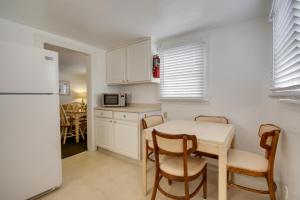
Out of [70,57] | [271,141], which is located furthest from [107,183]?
[70,57]

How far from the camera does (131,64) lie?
2914mm

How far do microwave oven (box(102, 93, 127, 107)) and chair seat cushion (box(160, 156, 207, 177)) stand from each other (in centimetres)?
184

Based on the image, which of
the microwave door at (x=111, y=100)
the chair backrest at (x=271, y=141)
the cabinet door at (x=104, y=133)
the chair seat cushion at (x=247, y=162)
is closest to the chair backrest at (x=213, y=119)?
the chair seat cushion at (x=247, y=162)

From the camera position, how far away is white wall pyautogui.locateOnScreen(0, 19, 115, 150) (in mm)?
2033

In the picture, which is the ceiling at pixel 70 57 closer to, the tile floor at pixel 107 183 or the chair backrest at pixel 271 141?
the tile floor at pixel 107 183

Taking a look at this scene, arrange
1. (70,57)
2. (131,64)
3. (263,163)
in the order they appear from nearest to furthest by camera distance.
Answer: (263,163)
(131,64)
(70,57)

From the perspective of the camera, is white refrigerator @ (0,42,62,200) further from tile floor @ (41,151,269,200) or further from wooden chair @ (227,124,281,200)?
wooden chair @ (227,124,281,200)

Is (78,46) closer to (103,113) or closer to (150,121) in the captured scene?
(103,113)

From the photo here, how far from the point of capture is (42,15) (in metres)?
1.88

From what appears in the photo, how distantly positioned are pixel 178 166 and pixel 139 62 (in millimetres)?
1950

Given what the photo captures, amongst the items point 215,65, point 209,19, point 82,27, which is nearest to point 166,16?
point 209,19

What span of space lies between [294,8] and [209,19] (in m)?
1.27

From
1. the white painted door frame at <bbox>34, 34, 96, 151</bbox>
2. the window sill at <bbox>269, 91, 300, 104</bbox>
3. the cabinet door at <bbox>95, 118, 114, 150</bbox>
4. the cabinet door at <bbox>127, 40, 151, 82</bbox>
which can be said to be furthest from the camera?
the cabinet door at <bbox>95, 118, 114, 150</bbox>

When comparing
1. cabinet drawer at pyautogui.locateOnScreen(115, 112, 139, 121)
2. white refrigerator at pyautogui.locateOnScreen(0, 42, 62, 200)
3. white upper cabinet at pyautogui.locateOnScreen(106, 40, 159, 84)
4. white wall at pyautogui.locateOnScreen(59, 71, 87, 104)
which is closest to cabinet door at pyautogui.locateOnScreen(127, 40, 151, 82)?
white upper cabinet at pyautogui.locateOnScreen(106, 40, 159, 84)
